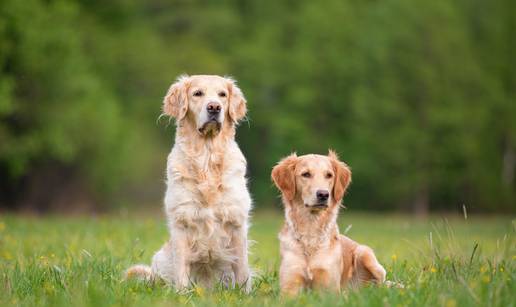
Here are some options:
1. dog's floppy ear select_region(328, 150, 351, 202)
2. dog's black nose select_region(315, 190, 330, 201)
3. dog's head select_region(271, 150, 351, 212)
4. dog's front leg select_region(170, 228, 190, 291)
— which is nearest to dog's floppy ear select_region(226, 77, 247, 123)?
dog's head select_region(271, 150, 351, 212)

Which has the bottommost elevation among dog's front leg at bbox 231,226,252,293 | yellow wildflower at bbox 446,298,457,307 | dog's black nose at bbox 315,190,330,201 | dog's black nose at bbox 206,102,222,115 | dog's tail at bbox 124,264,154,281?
dog's tail at bbox 124,264,154,281

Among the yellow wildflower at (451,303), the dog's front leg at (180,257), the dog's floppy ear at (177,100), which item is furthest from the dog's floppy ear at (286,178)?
the yellow wildflower at (451,303)

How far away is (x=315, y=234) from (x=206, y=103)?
1.63 meters

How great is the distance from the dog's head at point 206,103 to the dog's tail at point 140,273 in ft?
4.78

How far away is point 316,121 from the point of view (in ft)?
117

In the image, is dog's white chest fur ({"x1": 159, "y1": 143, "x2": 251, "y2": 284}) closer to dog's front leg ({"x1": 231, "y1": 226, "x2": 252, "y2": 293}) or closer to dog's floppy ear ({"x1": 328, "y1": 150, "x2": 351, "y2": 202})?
dog's front leg ({"x1": 231, "y1": 226, "x2": 252, "y2": 293})

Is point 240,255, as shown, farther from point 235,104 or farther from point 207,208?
point 235,104

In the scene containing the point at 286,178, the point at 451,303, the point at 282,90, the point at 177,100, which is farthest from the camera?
the point at 282,90

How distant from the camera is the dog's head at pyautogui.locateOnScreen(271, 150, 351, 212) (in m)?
6.46

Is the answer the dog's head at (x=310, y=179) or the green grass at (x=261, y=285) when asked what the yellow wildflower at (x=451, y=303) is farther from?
the dog's head at (x=310, y=179)

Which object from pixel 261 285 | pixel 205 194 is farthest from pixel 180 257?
pixel 261 285

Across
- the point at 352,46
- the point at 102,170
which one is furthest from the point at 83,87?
the point at 352,46

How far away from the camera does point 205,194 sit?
6766mm

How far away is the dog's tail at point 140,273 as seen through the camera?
6.98m
